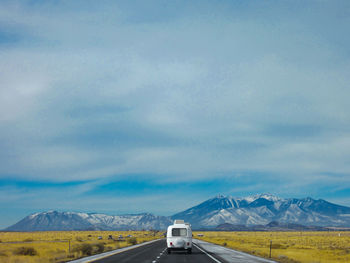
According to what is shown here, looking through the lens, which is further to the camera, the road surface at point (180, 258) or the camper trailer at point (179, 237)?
the camper trailer at point (179, 237)

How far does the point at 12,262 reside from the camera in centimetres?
2733

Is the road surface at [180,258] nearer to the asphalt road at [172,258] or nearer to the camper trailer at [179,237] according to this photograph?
the asphalt road at [172,258]

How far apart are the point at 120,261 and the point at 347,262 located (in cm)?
1584

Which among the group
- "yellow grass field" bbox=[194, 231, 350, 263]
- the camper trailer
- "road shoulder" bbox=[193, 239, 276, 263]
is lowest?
"yellow grass field" bbox=[194, 231, 350, 263]

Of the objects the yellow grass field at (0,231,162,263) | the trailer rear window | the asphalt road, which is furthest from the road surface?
the yellow grass field at (0,231,162,263)

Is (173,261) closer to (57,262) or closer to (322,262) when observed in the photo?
(57,262)

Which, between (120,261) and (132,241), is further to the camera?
(132,241)

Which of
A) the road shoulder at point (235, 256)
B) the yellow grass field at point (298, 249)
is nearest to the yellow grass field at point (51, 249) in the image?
the road shoulder at point (235, 256)

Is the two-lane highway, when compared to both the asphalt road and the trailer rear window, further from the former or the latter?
the trailer rear window

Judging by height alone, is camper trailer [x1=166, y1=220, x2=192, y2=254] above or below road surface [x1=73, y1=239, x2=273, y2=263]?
above

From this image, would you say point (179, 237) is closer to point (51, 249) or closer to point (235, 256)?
point (235, 256)

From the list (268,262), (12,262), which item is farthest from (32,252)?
(268,262)

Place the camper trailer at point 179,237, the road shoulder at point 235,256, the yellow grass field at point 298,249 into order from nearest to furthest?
the road shoulder at point 235,256
the yellow grass field at point 298,249
the camper trailer at point 179,237

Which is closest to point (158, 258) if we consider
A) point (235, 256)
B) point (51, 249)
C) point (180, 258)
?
point (180, 258)
